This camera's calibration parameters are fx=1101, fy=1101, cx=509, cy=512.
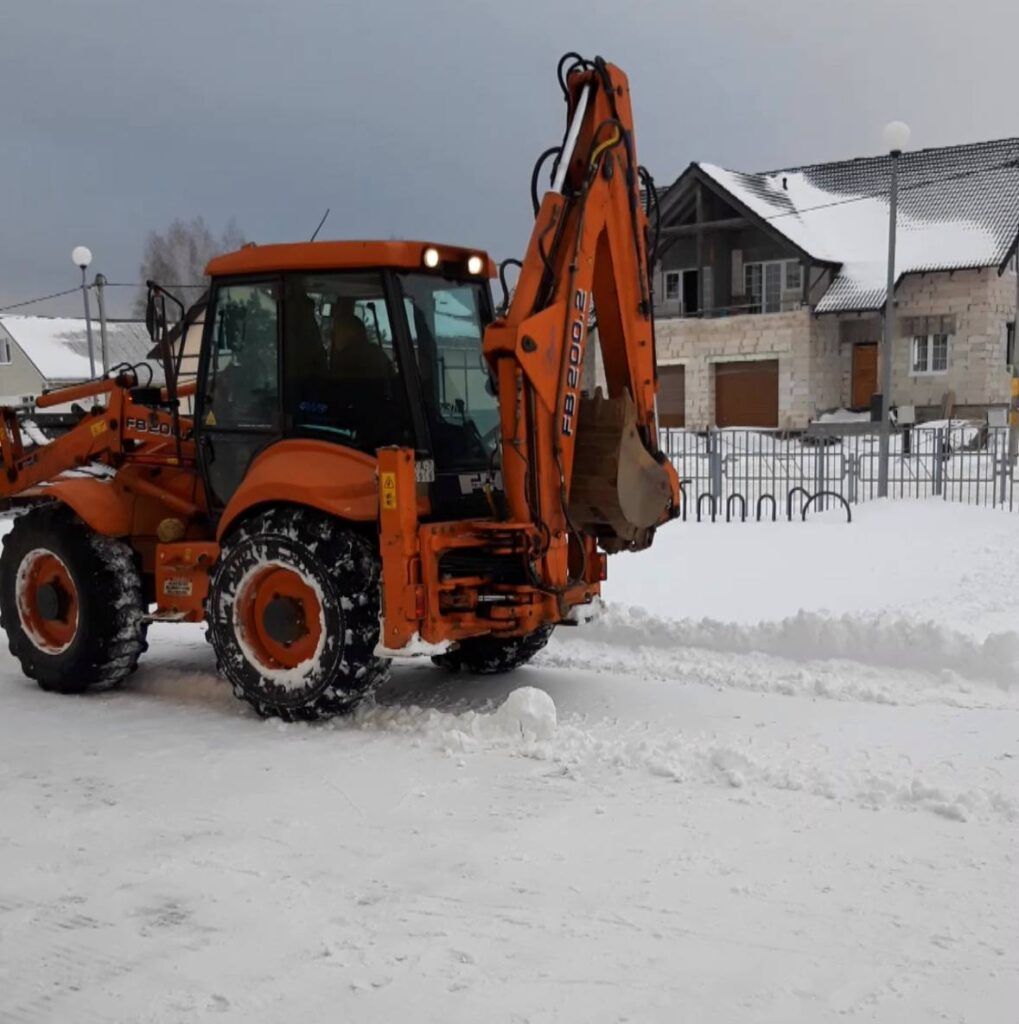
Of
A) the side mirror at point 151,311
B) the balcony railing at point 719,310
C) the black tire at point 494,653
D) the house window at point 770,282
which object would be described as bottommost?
the black tire at point 494,653

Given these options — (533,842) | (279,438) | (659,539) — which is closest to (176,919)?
(533,842)

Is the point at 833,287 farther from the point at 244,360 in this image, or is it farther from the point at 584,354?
the point at 244,360

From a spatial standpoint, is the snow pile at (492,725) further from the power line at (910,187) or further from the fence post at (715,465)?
the power line at (910,187)

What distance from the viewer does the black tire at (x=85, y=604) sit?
21.8ft

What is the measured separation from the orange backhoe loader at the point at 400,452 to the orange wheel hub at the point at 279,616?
1cm

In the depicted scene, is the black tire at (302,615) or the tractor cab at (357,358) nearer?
the black tire at (302,615)

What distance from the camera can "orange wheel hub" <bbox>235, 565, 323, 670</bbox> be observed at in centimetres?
581

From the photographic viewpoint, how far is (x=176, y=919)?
12.2 feet

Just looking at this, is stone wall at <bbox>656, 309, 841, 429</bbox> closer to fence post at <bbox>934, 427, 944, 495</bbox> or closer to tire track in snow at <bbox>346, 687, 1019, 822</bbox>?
fence post at <bbox>934, 427, 944, 495</bbox>

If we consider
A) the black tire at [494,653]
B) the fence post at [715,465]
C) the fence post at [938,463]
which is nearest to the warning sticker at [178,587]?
the black tire at [494,653]

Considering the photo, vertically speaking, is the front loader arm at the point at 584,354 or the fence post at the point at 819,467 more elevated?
the front loader arm at the point at 584,354

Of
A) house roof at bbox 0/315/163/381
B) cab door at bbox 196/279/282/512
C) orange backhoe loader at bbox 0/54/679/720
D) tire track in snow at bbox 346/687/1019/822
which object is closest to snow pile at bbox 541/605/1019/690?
orange backhoe loader at bbox 0/54/679/720

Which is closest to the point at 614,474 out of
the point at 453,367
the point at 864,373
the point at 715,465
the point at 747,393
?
the point at 453,367

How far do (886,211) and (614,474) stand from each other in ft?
96.7
